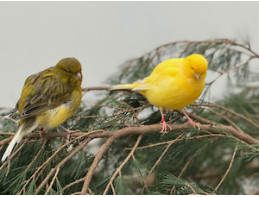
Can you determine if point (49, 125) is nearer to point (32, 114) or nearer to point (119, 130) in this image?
Answer: point (32, 114)

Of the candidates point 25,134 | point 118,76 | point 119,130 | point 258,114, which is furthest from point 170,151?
point 258,114

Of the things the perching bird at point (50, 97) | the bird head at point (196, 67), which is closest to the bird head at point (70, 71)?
the perching bird at point (50, 97)

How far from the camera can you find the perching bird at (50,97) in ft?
4.24

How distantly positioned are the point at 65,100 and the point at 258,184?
154cm

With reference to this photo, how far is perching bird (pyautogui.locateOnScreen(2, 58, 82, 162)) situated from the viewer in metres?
1.29

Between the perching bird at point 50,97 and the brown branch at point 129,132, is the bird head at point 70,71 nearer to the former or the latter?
the perching bird at point 50,97

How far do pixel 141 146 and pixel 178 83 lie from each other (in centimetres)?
39

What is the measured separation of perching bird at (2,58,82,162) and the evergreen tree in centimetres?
6

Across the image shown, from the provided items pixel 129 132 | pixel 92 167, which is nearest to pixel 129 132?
pixel 129 132

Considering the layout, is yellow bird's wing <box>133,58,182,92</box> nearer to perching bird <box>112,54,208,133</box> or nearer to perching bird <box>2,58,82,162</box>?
perching bird <box>112,54,208,133</box>

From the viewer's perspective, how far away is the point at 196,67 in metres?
1.34

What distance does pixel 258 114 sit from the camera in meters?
2.23

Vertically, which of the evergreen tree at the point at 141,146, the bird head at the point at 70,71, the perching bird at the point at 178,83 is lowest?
the evergreen tree at the point at 141,146

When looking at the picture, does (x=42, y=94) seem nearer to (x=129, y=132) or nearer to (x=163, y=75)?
(x=129, y=132)
